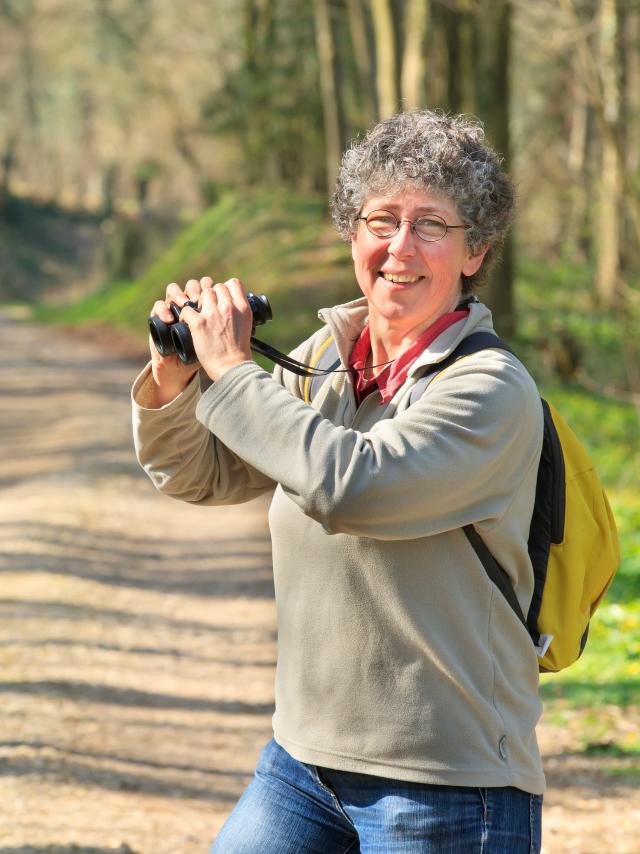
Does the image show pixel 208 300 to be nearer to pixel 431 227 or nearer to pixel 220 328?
pixel 220 328

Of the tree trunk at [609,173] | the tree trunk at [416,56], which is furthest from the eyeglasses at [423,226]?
the tree trunk at [416,56]

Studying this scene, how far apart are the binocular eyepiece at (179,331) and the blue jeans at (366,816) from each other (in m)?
0.80

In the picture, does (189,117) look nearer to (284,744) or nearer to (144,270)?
(144,270)

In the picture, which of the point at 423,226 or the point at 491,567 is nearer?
the point at 491,567

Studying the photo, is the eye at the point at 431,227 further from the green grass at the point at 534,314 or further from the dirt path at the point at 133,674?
the green grass at the point at 534,314

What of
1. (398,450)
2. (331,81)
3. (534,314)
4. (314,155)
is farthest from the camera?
(314,155)

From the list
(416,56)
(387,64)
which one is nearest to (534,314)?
(387,64)

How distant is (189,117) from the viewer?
37.1m

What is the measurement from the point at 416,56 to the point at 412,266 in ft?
37.8

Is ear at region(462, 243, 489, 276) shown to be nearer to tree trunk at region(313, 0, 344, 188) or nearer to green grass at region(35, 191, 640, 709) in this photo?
green grass at region(35, 191, 640, 709)

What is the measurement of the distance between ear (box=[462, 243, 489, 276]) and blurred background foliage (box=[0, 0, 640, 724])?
0.63 meters

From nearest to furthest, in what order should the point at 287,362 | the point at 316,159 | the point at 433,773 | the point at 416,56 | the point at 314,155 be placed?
the point at 433,773, the point at 287,362, the point at 416,56, the point at 314,155, the point at 316,159

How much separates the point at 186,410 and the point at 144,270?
2876 cm

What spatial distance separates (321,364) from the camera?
2510 mm
